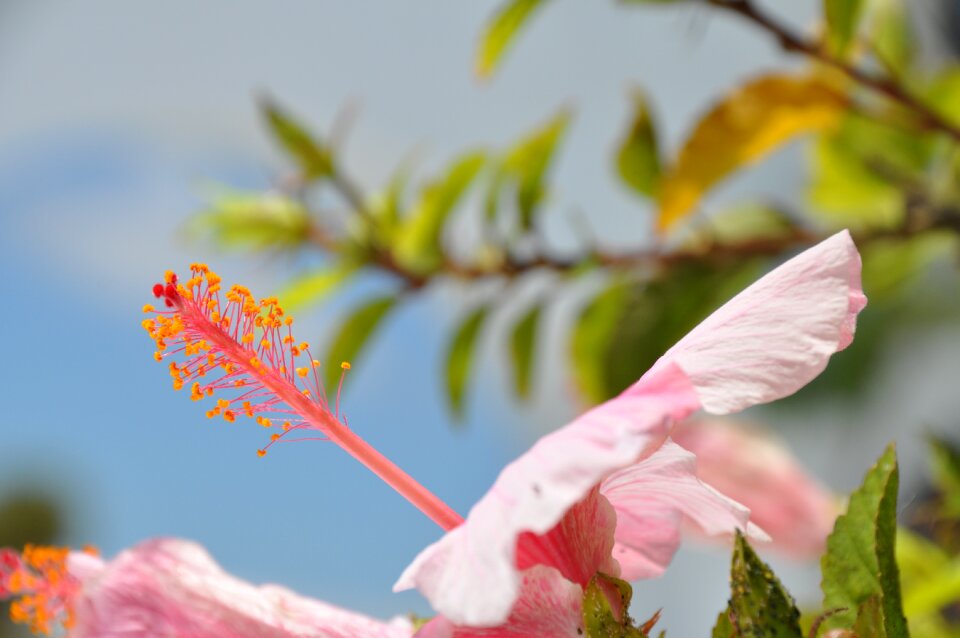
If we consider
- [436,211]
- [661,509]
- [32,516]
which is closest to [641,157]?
[436,211]

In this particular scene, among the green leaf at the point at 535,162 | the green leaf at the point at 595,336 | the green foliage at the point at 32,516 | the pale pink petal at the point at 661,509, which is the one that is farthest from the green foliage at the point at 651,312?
the green foliage at the point at 32,516

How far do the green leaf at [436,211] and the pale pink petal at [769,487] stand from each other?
29cm

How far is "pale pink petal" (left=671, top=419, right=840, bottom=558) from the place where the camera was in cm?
84

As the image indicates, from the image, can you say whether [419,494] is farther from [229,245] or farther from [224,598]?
[229,245]

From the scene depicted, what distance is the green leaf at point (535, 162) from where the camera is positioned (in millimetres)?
930

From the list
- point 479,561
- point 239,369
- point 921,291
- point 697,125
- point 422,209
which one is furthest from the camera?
point 921,291

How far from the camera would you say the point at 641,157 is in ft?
2.89

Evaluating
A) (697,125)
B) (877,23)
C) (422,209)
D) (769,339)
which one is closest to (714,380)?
(769,339)

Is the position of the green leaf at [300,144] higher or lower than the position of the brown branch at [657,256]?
higher

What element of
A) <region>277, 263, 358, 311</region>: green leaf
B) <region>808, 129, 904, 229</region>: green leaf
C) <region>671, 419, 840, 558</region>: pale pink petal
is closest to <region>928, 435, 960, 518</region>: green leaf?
<region>671, 419, 840, 558</region>: pale pink petal

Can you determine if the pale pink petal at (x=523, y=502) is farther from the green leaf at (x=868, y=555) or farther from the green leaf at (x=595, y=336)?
the green leaf at (x=595, y=336)

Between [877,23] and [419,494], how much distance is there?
33.6 inches

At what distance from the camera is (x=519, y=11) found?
2.61 ft

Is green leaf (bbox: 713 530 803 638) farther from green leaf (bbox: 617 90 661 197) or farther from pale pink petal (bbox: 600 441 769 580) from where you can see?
green leaf (bbox: 617 90 661 197)
